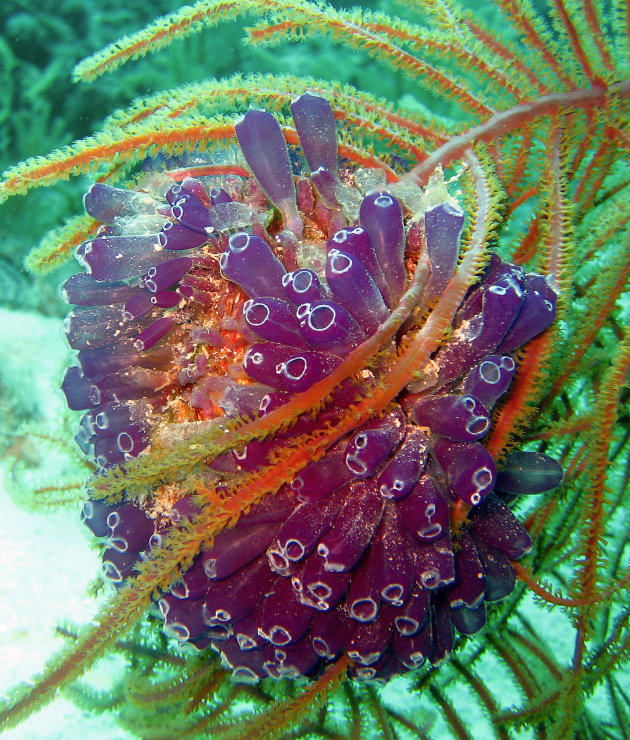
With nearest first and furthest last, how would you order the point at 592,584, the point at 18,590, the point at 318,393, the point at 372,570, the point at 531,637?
1. the point at 318,393
2. the point at 372,570
3. the point at 592,584
4. the point at 531,637
5. the point at 18,590

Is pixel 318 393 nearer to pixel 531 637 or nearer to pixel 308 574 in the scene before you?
pixel 308 574

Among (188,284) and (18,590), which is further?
(18,590)

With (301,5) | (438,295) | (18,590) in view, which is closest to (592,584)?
(438,295)

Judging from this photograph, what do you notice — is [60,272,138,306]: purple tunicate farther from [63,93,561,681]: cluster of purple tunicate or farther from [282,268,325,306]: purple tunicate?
[282,268,325,306]: purple tunicate

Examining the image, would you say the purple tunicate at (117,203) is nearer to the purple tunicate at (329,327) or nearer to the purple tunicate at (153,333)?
the purple tunicate at (153,333)

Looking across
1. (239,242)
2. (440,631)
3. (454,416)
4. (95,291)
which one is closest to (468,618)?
(440,631)

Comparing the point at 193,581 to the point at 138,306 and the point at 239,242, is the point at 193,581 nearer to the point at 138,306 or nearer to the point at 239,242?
the point at 138,306
